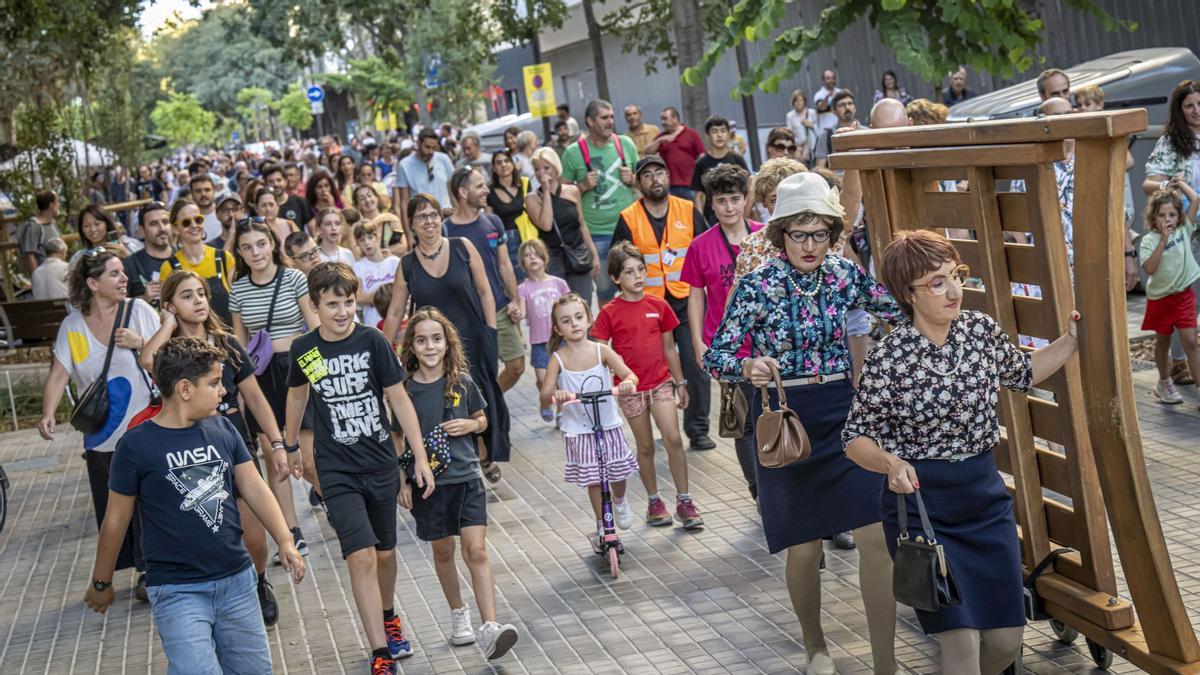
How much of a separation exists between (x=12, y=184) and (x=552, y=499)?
11743 mm

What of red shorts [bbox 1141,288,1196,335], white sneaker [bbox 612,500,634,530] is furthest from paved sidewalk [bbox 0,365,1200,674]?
red shorts [bbox 1141,288,1196,335]

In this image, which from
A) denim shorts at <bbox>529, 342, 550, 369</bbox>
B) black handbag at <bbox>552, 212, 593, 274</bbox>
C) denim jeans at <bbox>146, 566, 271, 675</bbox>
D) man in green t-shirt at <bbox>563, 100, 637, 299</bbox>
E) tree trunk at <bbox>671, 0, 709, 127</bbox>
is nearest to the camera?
denim jeans at <bbox>146, 566, 271, 675</bbox>

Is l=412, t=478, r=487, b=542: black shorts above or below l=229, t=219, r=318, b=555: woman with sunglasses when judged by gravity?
below

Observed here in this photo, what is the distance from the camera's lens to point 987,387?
5.10 metres

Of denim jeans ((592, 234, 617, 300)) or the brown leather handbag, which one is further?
denim jeans ((592, 234, 617, 300))

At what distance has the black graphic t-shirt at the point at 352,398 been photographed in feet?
23.0

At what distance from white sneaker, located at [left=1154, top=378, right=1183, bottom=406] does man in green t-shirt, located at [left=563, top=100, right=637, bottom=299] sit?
15.4 ft

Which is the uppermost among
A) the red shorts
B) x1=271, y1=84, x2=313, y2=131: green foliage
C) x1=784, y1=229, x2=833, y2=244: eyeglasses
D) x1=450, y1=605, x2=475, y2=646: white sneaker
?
x1=271, y1=84, x2=313, y2=131: green foliage

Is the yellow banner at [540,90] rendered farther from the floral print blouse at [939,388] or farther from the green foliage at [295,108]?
the green foliage at [295,108]

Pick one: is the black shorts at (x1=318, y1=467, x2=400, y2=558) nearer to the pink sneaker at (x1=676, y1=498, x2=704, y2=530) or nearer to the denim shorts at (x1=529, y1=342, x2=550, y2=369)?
the pink sneaker at (x1=676, y1=498, x2=704, y2=530)

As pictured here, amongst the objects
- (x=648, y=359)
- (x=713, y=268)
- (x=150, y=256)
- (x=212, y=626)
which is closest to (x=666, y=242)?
(x=648, y=359)

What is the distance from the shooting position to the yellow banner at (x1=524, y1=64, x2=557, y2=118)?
24327 millimetres

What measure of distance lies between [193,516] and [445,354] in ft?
6.53

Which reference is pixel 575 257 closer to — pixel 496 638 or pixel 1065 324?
pixel 496 638
